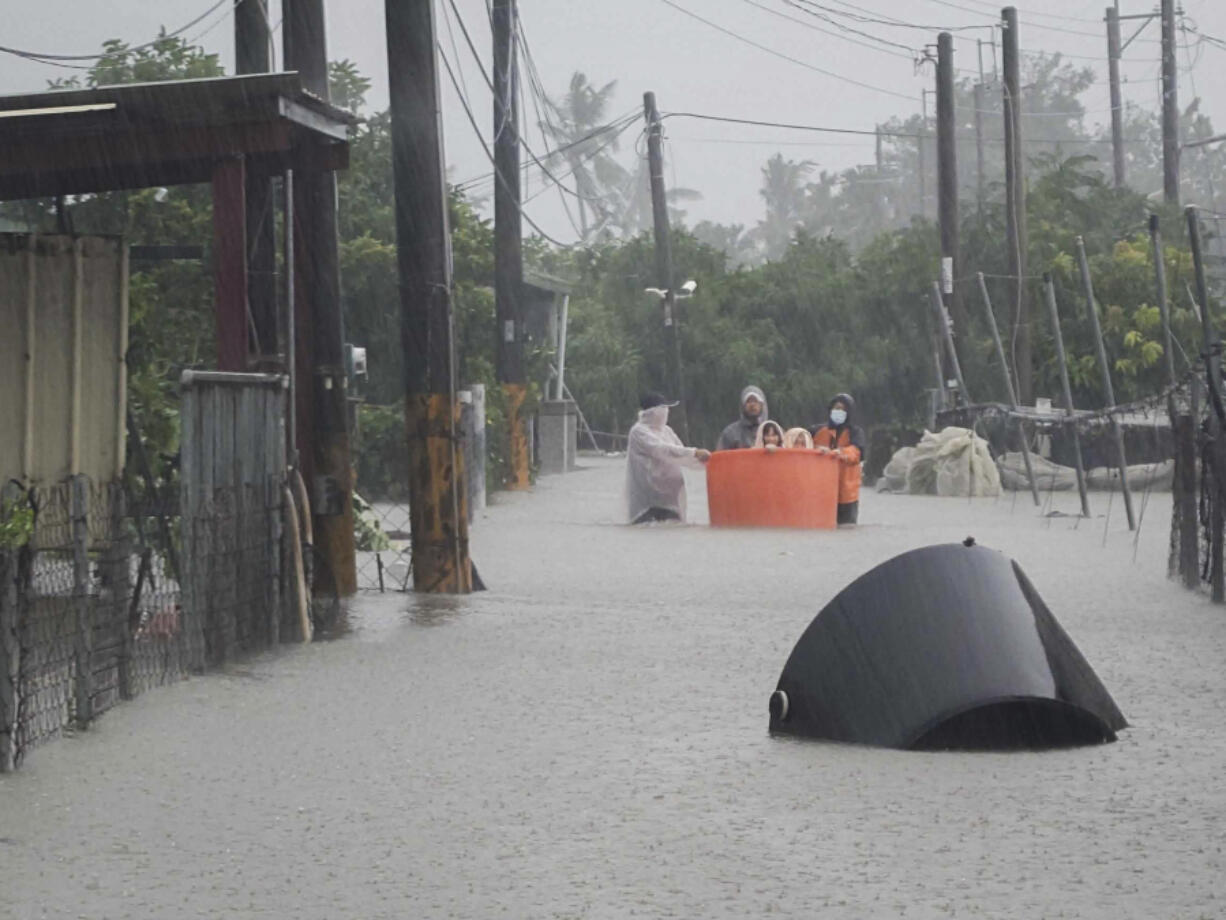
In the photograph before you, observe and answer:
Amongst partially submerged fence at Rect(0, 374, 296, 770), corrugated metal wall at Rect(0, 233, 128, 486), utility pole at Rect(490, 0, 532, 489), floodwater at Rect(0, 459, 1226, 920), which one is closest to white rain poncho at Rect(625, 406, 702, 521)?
utility pole at Rect(490, 0, 532, 489)

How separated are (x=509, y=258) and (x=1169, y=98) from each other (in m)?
21.6

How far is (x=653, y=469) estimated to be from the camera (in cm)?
2589

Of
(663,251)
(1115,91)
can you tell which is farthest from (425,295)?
(1115,91)

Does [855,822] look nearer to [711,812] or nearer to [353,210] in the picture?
[711,812]

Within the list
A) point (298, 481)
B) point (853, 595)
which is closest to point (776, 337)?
point (298, 481)

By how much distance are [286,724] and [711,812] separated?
9.19 ft

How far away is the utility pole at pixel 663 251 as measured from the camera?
5138 cm

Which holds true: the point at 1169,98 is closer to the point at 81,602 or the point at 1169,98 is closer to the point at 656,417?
the point at 656,417

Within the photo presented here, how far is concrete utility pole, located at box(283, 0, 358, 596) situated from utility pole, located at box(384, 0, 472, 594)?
1.94 ft

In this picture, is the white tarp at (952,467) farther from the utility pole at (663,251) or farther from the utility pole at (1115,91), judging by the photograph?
the utility pole at (1115,91)

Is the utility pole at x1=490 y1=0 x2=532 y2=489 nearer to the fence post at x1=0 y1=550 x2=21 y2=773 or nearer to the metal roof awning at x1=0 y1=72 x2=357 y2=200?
the metal roof awning at x1=0 y1=72 x2=357 y2=200

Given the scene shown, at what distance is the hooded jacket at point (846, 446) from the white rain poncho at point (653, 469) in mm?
1536

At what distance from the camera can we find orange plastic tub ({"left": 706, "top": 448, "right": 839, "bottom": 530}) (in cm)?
2475

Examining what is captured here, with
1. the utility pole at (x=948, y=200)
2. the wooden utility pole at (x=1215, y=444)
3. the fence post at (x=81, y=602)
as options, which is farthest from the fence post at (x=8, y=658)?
the utility pole at (x=948, y=200)
